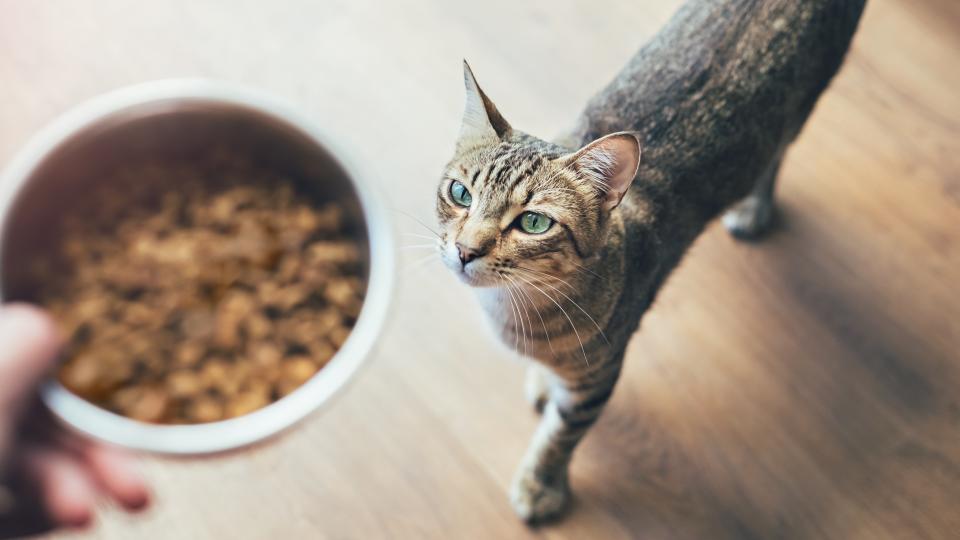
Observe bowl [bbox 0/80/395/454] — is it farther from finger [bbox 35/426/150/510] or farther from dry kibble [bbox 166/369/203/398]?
dry kibble [bbox 166/369/203/398]

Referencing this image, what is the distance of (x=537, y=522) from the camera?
1.22 m

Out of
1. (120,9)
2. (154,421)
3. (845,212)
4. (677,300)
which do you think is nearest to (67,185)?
(154,421)

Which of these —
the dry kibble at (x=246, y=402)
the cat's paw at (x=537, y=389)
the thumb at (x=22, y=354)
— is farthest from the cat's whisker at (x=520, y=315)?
the thumb at (x=22, y=354)

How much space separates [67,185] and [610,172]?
837mm

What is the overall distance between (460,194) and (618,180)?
7.2 inches

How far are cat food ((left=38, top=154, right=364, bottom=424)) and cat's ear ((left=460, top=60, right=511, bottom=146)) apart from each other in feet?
1.34

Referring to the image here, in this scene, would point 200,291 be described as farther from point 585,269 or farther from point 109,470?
point 585,269

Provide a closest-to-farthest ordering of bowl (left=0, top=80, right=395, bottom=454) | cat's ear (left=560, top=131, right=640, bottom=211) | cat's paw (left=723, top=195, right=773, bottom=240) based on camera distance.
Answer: cat's ear (left=560, top=131, right=640, bottom=211), bowl (left=0, top=80, right=395, bottom=454), cat's paw (left=723, top=195, right=773, bottom=240)

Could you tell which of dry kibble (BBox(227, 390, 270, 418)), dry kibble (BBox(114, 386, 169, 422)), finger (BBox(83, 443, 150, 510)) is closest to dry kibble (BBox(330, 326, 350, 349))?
dry kibble (BBox(227, 390, 270, 418))

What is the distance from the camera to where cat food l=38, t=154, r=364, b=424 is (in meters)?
1.20

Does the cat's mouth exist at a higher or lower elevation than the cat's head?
lower

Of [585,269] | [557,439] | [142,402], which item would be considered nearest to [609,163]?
[585,269]

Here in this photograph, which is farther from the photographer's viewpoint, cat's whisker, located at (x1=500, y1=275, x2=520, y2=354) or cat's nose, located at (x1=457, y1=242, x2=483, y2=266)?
cat's whisker, located at (x1=500, y1=275, x2=520, y2=354)

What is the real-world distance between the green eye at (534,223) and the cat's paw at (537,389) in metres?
0.44
